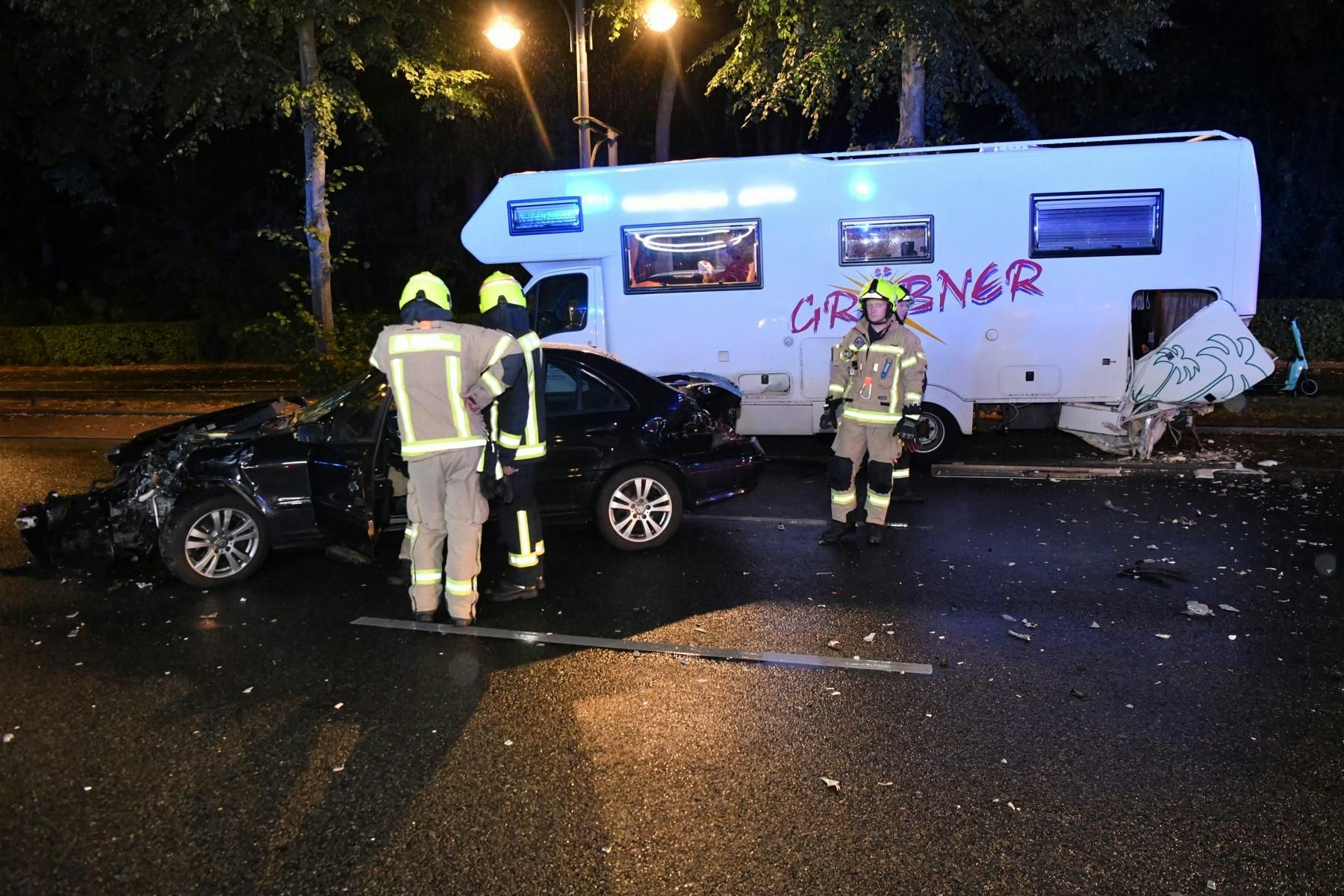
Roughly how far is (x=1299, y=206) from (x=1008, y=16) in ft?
35.8

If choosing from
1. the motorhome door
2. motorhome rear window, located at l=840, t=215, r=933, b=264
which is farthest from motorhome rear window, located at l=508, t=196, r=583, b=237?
motorhome rear window, located at l=840, t=215, r=933, b=264

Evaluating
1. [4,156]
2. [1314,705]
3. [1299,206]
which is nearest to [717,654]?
[1314,705]

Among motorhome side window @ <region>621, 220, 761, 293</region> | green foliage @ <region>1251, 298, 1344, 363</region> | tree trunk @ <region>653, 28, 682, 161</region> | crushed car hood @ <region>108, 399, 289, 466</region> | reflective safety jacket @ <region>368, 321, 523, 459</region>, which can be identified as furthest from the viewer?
tree trunk @ <region>653, 28, 682, 161</region>

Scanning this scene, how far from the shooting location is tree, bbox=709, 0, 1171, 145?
13141 millimetres

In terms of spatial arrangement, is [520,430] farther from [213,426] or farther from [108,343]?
[108,343]

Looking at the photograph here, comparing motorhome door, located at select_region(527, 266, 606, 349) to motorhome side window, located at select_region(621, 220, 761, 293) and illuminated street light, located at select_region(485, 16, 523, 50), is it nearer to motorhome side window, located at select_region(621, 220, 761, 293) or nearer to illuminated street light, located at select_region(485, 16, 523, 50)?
motorhome side window, located at select_region(621, 220, 761, 293)

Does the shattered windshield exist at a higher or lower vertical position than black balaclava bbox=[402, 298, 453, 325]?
lower

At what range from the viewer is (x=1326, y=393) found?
13539 mm

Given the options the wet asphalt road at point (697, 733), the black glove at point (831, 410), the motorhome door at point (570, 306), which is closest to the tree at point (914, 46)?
the motorhome door at point (570, 306)

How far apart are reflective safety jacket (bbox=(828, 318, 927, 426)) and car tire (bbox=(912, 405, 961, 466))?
128 inches

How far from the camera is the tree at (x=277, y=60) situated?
14711 mm

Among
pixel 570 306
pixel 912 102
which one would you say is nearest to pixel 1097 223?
pixel 912 102

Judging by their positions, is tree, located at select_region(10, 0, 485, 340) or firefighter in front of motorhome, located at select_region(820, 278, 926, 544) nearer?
firefighter in front of motorhome, located at select_region(820, 278, 926, 544)

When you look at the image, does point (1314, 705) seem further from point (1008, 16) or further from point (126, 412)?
point (126, 412)
